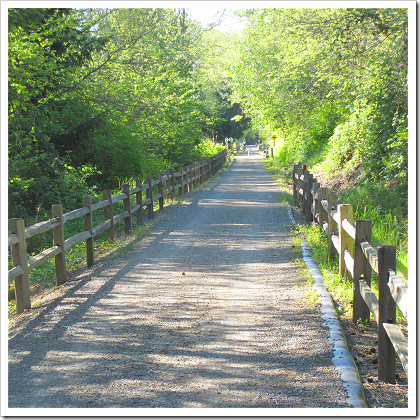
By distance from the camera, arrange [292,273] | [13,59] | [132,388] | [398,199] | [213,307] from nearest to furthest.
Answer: [132,388], [213,307], [292,273], [13,59], [398,199]

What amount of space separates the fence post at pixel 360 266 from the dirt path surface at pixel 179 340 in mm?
509

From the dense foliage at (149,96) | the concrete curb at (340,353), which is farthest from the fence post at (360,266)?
the dense foliage at (149,96)

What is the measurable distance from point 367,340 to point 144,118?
15443 millimetres

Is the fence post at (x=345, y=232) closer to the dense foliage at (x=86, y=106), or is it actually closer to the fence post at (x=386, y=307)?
the fence post at (x=386, y=307)

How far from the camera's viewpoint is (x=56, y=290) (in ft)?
21.4

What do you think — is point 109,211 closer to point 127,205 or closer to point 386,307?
point 127,205

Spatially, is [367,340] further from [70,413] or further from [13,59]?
[13,59]

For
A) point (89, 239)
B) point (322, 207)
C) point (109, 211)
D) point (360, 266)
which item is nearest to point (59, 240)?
point (89, 239)

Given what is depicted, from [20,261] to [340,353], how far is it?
390 centimetres

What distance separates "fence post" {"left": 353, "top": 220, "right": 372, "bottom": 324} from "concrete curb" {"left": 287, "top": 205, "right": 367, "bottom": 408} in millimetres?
299

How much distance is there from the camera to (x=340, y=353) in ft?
13.8

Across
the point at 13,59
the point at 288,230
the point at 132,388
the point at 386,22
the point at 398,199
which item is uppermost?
the point at 386,22

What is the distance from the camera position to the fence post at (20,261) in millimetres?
5461

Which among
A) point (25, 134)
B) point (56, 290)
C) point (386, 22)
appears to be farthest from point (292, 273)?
point (386, 22)
